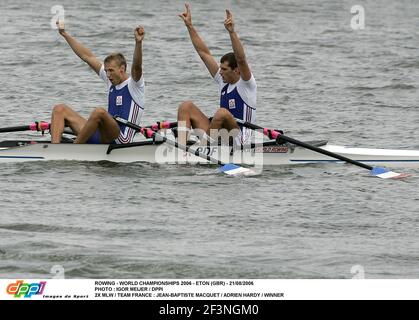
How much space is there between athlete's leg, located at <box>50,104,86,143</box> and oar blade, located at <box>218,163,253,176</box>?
2273 mm

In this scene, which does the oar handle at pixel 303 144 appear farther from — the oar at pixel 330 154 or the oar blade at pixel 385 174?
the oar blade at pixel 385 174

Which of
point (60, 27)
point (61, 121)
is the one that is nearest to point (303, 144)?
point (61, 121)

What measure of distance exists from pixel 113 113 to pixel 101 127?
24.5 inches

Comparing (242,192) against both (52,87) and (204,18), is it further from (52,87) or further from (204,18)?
(204,18)

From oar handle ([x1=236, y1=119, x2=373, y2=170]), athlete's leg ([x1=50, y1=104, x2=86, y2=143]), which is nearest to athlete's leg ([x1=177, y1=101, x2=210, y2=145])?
oar handle ([x1=236, y1=119, x2=373, y2=170])

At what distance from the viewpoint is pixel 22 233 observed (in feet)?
42.1

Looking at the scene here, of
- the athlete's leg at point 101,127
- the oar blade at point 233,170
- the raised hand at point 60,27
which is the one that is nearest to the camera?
the oar blade at point 233,170

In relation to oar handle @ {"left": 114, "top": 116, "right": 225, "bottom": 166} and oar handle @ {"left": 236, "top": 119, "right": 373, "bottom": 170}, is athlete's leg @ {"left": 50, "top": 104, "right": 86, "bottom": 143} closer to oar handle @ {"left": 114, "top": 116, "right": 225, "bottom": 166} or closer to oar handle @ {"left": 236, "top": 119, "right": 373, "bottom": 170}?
oar handle @ {"left": 114, "top": 116, "right": 225, "bottom": 166}

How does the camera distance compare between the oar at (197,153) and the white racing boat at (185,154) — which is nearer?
the oar at (197,153)

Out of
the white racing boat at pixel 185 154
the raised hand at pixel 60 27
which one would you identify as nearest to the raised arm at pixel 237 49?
the white racing boat at pixel 185 154

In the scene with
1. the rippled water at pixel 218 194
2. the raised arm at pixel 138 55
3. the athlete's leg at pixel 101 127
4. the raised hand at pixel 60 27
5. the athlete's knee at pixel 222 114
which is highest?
the raised hand at pixel 60 27

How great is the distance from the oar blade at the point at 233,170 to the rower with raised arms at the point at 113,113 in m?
1.67

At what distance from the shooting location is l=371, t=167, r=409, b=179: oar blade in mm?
16172

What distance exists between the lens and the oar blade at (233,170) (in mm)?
15961
